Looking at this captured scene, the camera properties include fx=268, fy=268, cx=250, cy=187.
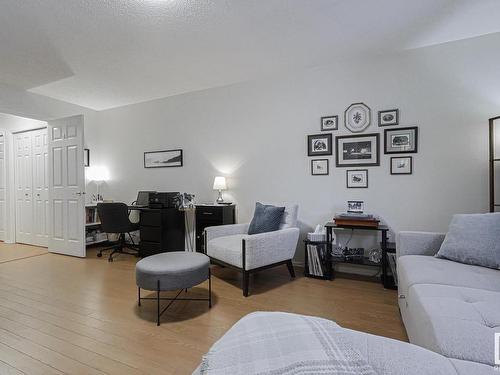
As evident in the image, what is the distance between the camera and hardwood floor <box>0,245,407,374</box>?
1.63m

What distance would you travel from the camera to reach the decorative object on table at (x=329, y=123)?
3264 mm

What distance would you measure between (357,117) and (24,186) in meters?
5.87

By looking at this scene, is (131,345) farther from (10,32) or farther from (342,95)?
(342,95)

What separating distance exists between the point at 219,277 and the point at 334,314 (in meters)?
1.42

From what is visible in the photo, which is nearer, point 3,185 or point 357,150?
point 357,150

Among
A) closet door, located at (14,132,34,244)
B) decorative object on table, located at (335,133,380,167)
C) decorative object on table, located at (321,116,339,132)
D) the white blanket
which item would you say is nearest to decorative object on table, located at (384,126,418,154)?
decorative object on table, located at (335,133,380,167)

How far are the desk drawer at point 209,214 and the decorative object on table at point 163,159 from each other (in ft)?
3.31

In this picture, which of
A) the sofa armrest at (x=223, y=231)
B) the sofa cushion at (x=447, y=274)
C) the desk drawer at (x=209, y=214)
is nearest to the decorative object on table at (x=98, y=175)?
the desk drawer at (x=209, y=214)

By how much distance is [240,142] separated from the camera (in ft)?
12.6

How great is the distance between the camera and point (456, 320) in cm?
110

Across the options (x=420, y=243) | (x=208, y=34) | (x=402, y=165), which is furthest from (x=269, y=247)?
(x=208, y=34)

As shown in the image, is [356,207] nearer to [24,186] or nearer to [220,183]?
[220,183]

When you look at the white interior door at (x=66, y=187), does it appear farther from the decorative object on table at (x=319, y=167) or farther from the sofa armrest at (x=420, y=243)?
the sofa armrest at (x=420, y=243)

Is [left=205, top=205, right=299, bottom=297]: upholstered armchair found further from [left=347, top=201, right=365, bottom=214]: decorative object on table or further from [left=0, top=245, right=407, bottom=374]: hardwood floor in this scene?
[left=347, top=201, right=365, bottom=214]: decorative object on table
